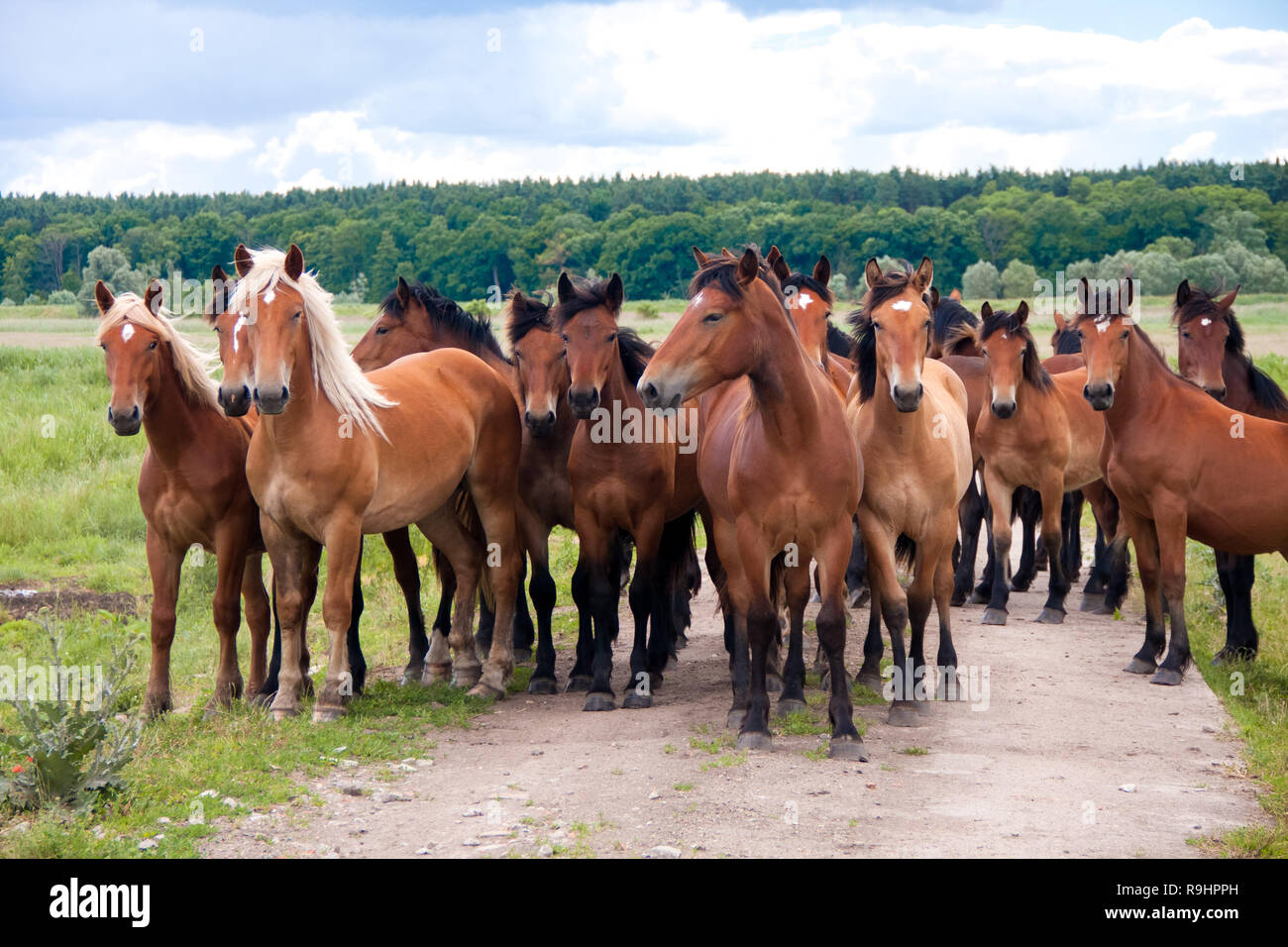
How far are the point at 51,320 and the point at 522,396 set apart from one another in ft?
157

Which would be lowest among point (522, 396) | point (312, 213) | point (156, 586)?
point (156, 586)

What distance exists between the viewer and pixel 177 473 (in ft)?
23.9

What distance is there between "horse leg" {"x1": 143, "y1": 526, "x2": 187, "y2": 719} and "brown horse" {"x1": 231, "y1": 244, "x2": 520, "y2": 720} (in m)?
0.78

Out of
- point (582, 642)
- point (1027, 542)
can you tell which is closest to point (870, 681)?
point (582, 642)

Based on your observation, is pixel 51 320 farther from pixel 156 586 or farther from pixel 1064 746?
pixel 1064 746

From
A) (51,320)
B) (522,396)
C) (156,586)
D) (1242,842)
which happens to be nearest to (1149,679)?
(1242,842)

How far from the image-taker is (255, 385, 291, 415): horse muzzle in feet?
21.3

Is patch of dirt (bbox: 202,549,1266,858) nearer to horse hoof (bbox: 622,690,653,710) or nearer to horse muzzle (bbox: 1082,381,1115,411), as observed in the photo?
Result: horse hoof (bbox: 622,690,653,710)

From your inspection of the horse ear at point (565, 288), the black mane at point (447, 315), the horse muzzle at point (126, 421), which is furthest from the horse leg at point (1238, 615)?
the horse muzzle at point (126, 421)

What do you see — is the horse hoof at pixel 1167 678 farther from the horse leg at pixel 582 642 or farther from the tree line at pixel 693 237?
the tree line at pixel 693 237

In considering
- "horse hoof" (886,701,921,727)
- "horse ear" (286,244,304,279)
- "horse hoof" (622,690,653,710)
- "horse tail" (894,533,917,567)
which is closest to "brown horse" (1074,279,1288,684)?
"horse tail" (894,533,917,567)

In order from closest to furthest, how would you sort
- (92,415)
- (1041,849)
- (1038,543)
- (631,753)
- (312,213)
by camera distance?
(1041,849) → (631,753) → (1038,543) → (92,415) → (312,213)

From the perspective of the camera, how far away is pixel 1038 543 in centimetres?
1442

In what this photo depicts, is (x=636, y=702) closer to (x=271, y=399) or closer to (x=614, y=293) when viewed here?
(x=614, y=293)
